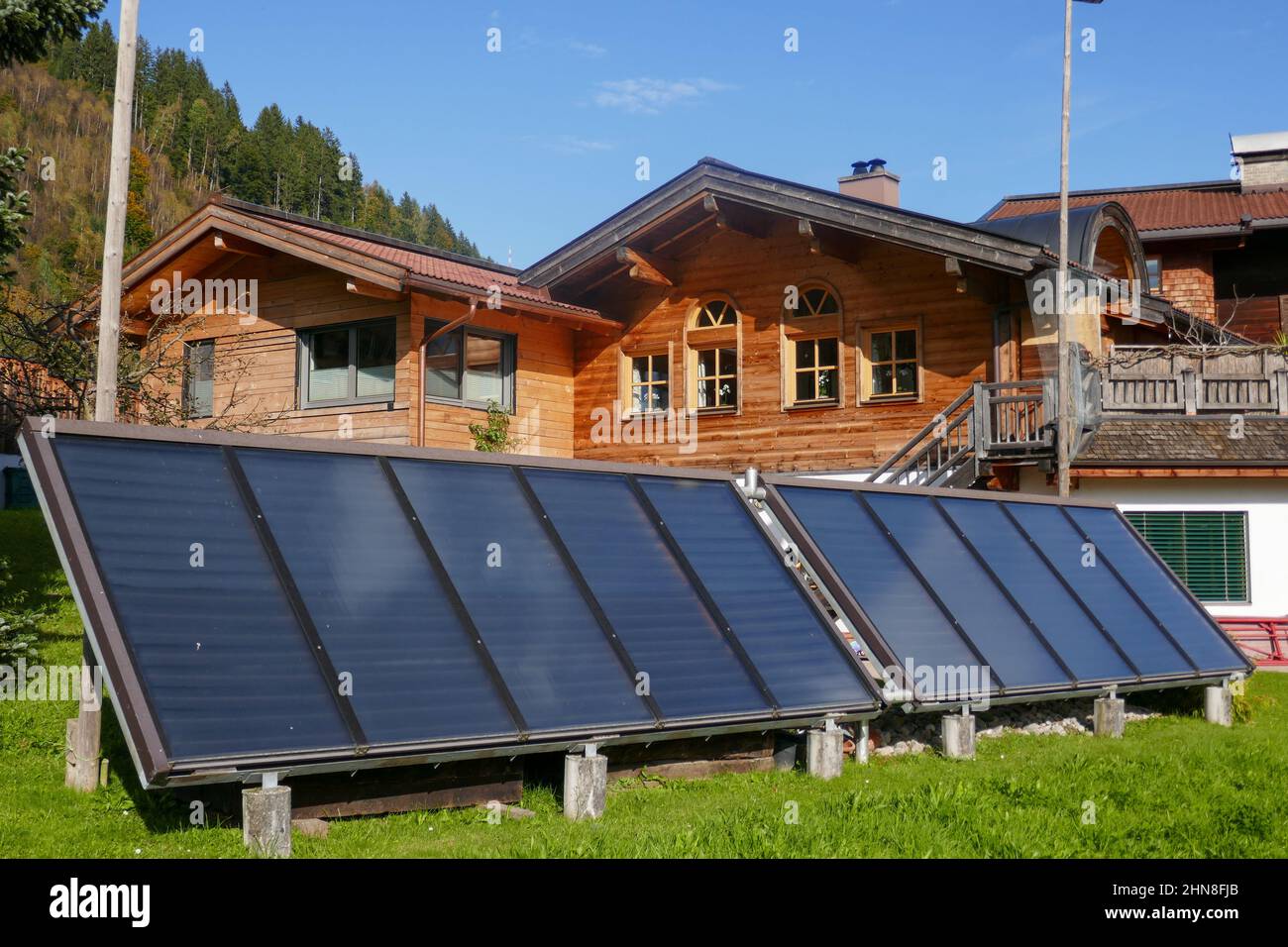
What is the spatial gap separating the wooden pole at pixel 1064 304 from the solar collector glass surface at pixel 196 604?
562 inches

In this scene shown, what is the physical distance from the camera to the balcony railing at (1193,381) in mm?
20578

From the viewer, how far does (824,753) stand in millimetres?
A: 8047

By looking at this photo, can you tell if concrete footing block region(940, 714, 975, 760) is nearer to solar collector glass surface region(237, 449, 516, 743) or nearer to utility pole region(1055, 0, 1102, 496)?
solar collector glass surface region(237, 449, 516, 743)

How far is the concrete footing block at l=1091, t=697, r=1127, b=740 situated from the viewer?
10.4 m

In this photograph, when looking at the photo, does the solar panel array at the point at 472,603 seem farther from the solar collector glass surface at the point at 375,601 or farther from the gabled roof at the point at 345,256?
the gabled roof at the point at 345,256

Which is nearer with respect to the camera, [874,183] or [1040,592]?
[1040,592]

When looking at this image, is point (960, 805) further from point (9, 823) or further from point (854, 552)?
Result: point (9, 823)

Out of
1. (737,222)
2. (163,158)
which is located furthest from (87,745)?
(163,158)

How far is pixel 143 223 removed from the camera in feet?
285

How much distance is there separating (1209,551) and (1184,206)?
1786cm

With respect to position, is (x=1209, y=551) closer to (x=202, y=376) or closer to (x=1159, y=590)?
(x=1159, y=590)

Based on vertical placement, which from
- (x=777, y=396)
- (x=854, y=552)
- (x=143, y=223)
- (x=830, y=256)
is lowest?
(x=854, y=552)
